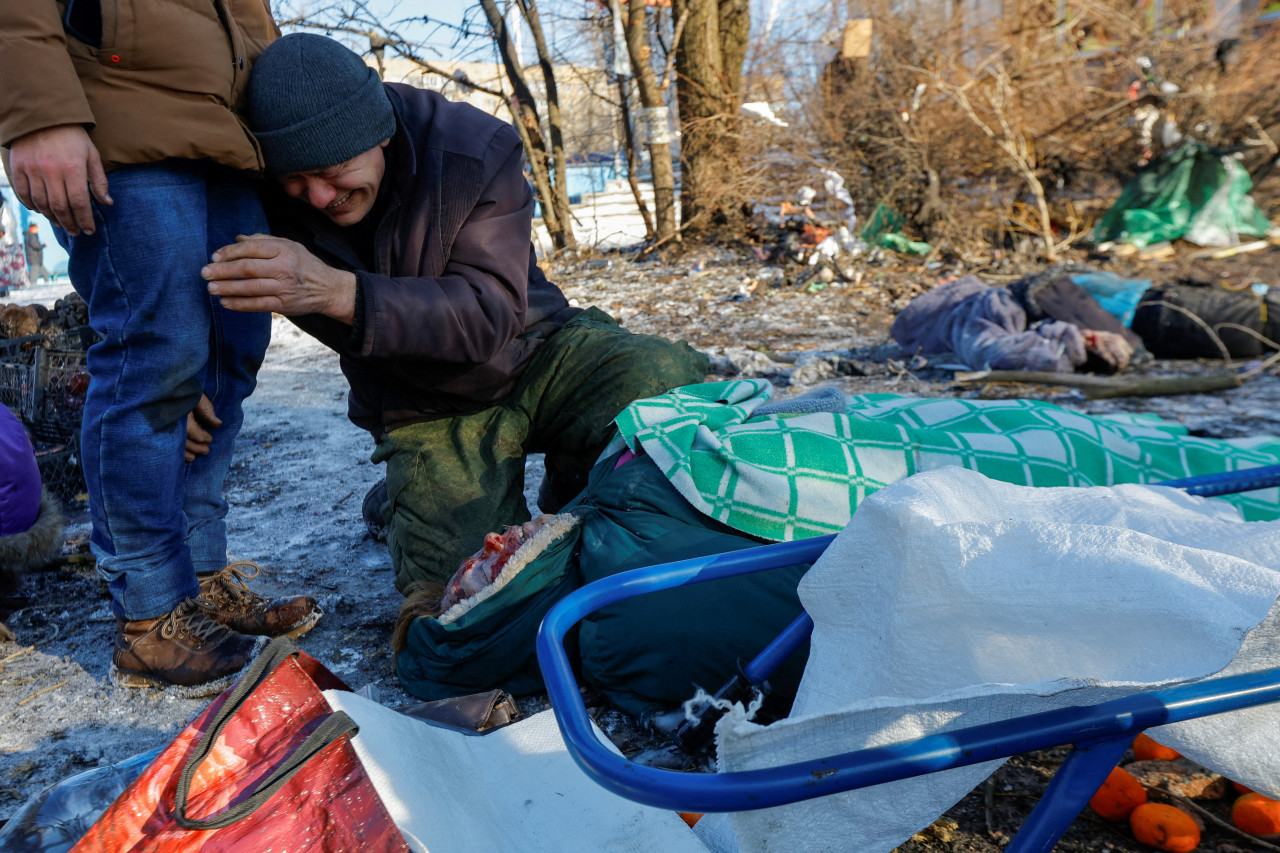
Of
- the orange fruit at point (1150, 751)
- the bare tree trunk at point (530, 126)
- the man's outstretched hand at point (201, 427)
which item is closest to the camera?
the orange fruit at point (1150, 751)

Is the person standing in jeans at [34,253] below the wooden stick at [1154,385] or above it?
above

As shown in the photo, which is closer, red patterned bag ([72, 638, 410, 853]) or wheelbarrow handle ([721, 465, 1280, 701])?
red patterned bag ([72, 638, 410, 853])

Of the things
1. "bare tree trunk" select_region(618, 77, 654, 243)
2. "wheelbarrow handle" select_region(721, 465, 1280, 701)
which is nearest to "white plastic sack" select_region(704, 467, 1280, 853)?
"wheelbarrow handle" select_region(721, 465, 1280, 701)

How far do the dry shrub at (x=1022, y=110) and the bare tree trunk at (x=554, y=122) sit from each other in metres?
2.93

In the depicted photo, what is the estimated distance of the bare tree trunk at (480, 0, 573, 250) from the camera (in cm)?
927

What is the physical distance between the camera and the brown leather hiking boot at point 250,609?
2119mm

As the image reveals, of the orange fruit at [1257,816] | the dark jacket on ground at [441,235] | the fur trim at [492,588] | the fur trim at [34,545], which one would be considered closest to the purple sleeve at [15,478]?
the fur trim at [34,545]

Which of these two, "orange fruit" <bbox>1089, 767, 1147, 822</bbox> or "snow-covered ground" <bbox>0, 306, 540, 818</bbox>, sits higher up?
"orange fruit" <bbox>1089, 767, 1147, 822</bbox>

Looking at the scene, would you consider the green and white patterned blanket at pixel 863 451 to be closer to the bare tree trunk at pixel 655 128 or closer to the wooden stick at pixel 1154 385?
the wooden stick at pixel 1154 385

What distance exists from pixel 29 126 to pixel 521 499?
4.78ft

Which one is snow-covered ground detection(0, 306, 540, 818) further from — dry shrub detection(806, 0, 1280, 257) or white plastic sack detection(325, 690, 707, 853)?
dry shrub detection(806, 0, 1280, 257)

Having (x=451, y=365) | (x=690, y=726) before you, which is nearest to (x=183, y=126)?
(x=451, y=365)

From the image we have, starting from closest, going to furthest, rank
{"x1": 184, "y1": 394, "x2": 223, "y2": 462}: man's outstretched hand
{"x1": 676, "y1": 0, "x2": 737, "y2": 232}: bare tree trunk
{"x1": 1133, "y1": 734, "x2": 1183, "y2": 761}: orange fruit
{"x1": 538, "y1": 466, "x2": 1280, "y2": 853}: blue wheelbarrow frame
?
{"x1": 538, "y1": 466, "x2": 1280, "y2": 853}: blue wheelbarrow frame → {"x1": 1133, "y1": 734, "x2": 1183, "y2": 761}: orange fruit → {"x1": 184, "y1": 394, "x2": 223, "y2": 462}: man's outstretched hand → {"x1": 676, "y1": 0, "x2": 737, "y2": 232}: bare tree trunk

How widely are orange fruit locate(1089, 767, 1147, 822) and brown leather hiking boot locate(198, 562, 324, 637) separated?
1.80 m
